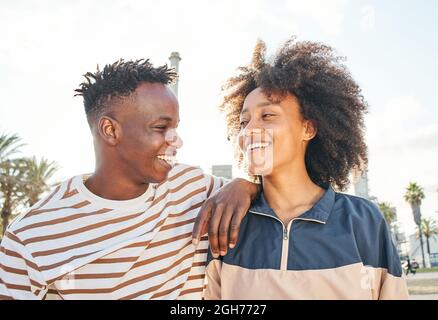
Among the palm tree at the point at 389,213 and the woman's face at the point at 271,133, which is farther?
the palm tree at the point at 389,213

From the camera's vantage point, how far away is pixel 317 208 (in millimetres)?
2627

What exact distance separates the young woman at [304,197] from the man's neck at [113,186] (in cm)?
68

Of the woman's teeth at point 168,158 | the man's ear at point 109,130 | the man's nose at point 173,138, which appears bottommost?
the woman's teeth at point 168,158

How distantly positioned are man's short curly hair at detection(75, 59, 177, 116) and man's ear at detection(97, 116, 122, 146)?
13 centimetres

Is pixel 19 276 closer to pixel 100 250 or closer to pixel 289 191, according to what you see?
pixel 100 250

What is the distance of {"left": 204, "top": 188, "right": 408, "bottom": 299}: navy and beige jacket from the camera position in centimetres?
239

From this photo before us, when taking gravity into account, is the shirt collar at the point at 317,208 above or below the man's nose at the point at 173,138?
below

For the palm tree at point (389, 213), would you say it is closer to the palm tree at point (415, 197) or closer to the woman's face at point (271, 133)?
the palm tree at point (415, 197)

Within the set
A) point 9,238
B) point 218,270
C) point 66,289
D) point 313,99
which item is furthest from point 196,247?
point 313,99

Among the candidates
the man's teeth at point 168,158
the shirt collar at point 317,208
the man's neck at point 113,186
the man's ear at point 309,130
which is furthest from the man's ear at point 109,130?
the man's ear at point 309,130

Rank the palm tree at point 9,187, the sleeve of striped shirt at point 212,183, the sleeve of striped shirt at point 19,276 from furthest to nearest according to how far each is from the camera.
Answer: the palm tree at point 9,187 < the sleeve of striped shirt at point 212,183 < the sleeve of striped shirt at point 19,276

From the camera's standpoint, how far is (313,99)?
10.3 feet

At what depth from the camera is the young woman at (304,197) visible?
242 centimetres

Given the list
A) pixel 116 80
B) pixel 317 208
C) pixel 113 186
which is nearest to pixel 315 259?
pixel 317 208
